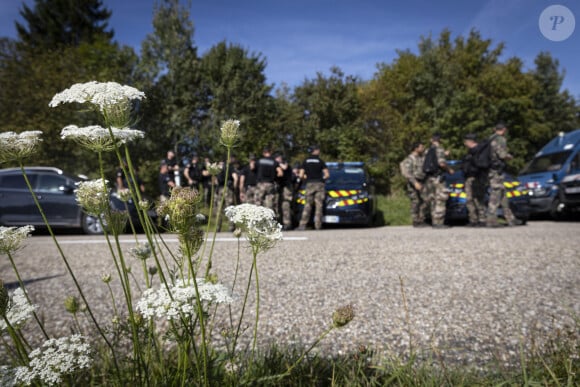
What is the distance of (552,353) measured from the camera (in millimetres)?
1773

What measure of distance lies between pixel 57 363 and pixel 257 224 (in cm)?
70

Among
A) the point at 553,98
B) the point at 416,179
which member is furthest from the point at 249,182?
the point at 553,98

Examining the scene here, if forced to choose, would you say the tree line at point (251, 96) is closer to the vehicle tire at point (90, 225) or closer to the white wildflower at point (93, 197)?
the vehicle tire at point (90, 225)

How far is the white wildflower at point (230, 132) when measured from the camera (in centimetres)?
127

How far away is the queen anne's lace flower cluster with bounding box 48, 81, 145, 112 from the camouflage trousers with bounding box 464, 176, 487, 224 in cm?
830

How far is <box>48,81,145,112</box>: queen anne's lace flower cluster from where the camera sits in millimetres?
985

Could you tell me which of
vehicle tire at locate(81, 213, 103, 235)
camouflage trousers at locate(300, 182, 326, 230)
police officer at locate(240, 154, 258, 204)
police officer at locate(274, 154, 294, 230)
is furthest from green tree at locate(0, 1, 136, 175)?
camouflage trousers at locate(300, 182, 326, 230)

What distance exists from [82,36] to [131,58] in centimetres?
1483

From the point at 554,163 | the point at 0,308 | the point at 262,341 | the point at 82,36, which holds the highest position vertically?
the point at 82,36

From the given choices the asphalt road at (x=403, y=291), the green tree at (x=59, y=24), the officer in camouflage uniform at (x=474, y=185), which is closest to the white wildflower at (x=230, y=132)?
Result: the asphalt road at (x=403, y=291)

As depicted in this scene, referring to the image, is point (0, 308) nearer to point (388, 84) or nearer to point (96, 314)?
point (96, 314)

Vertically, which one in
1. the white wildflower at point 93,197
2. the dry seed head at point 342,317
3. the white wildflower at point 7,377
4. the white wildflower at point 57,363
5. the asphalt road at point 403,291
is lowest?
the asphalt road at point 403,291

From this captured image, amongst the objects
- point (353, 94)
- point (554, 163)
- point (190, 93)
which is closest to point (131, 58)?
point (190, 93)

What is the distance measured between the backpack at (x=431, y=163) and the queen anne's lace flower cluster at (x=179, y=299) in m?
7.75
